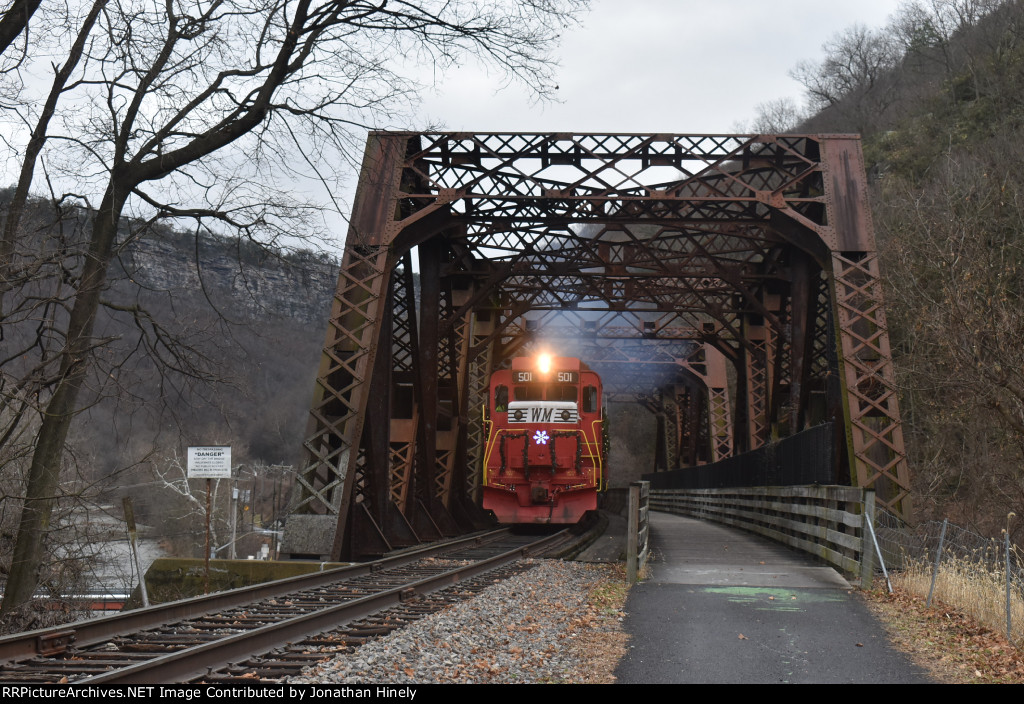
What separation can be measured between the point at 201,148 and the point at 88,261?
A: 78.6 inches

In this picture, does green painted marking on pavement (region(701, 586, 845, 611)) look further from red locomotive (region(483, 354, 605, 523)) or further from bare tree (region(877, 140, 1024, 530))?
red locomotive (region(483, 354, 605, 523))

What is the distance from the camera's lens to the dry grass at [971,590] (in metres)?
8.45

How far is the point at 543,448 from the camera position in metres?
22.7

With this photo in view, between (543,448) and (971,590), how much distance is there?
13924 mm

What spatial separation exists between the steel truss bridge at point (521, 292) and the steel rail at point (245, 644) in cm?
452

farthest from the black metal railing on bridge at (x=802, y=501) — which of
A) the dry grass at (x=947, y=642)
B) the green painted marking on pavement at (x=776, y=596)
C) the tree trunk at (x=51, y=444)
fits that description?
the tree trunk at (x=51, y=444)

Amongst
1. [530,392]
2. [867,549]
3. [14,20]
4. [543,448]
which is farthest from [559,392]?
[14,20]

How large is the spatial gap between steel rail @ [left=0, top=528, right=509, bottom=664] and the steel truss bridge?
2.27m

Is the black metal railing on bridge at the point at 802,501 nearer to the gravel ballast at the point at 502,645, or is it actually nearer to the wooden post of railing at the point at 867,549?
the wooden post of railing at the point at 867,549

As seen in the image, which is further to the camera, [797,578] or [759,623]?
[797,578]

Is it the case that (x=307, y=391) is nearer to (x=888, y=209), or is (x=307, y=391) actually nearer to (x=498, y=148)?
(x=888, y=209)

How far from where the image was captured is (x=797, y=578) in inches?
473

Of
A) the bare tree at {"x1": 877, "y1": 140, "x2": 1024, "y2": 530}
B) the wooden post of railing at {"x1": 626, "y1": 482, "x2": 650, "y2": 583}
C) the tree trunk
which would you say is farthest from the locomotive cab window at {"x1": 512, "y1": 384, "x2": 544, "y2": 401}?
the tree trunk
